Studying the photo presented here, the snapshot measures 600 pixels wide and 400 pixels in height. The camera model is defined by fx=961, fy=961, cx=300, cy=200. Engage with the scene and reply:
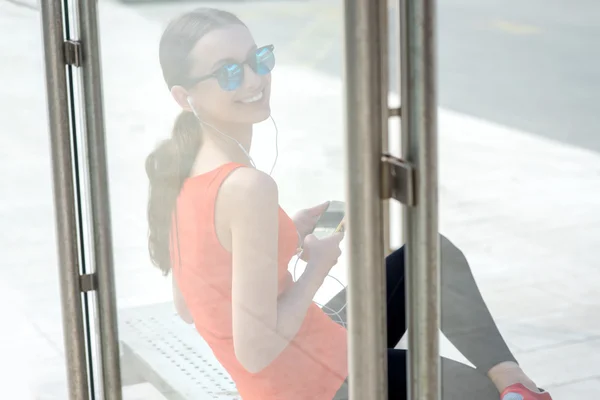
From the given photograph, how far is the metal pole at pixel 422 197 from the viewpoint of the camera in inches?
44.6

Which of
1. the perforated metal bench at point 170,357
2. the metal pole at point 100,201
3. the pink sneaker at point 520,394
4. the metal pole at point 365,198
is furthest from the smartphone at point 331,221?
the metal pole at point 100,201

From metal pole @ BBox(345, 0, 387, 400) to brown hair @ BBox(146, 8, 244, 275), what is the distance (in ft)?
1.10

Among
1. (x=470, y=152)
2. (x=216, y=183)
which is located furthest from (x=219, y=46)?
(x=470, y=152)

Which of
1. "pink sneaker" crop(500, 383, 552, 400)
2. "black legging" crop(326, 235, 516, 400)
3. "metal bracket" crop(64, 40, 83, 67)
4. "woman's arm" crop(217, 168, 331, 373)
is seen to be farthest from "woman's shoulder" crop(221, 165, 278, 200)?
"metal bracket" crop(64, 40, 83, 67)

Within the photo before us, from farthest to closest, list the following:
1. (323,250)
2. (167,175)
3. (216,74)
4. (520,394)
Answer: (167,175)
(216,74)
(323,250)
(520,394)

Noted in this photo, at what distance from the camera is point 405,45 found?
117cm

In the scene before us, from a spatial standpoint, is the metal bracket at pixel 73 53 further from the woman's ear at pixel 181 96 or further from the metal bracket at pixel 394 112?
the metal bracket at pixel 394 112

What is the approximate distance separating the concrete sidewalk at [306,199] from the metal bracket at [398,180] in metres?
0.04

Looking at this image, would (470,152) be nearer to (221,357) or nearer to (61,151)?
(221,357)

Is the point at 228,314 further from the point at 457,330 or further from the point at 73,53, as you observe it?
the point at 73,53

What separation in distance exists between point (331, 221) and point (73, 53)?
0.83m

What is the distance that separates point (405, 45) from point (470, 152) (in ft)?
0.52

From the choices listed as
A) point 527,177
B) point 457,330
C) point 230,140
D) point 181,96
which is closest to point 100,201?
point 181,96

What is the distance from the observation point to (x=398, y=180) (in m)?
1.21
